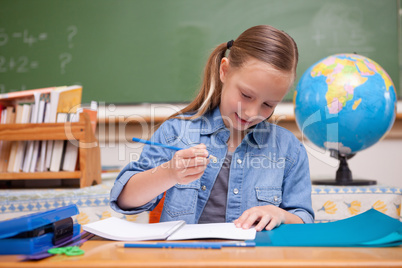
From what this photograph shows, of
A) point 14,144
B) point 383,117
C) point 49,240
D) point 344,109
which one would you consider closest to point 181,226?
point 49,240

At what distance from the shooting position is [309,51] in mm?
2473

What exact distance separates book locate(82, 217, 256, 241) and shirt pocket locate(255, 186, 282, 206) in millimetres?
323

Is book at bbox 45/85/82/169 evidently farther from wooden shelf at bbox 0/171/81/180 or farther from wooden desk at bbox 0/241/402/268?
wooden desk at bbox 0/241/402/268

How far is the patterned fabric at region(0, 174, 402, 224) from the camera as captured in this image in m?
1.54

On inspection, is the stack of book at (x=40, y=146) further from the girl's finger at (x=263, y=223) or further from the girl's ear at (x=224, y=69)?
the girl's finger at (x=263, y=223)

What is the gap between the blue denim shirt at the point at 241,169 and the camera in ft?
3.65

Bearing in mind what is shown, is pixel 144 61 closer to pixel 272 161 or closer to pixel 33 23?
pixel 33 23

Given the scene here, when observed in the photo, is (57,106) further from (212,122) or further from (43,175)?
(212,122)

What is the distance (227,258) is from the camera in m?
0.56

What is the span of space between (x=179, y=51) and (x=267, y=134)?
1.46m

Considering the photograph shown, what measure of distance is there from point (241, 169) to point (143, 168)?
0.29 metres

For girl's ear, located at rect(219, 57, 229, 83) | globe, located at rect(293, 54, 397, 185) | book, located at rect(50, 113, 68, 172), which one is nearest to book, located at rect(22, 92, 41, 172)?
book, located at rect(50, 113, 68, 172)

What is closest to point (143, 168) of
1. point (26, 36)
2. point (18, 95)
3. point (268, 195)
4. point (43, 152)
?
point (268, 195)

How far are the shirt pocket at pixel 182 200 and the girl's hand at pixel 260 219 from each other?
0.89 feet
